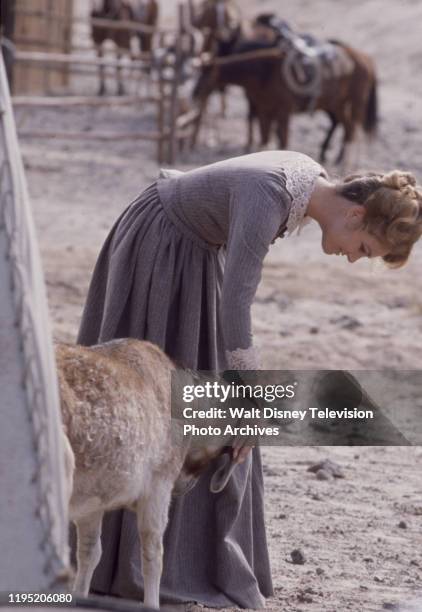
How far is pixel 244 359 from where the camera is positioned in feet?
11.3

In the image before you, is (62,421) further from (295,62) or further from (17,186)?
(295,62)

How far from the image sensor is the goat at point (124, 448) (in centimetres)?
308

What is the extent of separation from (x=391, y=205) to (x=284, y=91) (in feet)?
38.7

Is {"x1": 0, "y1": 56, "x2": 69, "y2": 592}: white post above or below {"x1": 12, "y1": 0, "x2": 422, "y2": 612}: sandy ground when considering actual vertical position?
above

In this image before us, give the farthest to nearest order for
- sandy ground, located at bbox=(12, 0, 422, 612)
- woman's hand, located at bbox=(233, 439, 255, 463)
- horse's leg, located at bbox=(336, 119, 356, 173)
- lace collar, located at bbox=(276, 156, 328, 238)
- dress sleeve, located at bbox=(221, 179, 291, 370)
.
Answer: horse's leg, located at bbox=(336, 119, 356, 173) → sandy ground, located at bbox=(12, 0, 422, 612) → woman's hand, located at bbox=(233, 439, 255, 463) → lace collar, located at bbox=(276, 156, 328, 238) → dress sleeve, located at bbox=(221, 179, 291, 370)

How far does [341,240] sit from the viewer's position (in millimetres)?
3506

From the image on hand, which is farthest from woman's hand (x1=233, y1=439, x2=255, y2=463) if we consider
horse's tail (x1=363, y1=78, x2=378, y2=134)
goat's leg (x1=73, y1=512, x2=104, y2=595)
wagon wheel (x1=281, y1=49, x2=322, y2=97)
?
horse's tail (x1=363, y1=78, x2=378, y2=134)

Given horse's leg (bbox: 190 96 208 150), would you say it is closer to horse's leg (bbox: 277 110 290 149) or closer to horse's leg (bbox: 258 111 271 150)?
horse's leg (bbox: 258 111 271 150)

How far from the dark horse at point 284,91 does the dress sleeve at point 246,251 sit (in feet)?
37.6

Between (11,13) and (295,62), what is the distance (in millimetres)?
3474

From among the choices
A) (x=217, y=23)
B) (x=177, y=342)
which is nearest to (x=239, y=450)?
(x=177, y=342)

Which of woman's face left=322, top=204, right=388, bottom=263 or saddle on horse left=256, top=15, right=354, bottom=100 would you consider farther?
saddle on horse left=256, top=15, right=354, bottom=100

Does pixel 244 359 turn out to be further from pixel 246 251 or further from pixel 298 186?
pixel 298 186

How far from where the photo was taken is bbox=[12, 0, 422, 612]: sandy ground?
4.44m
